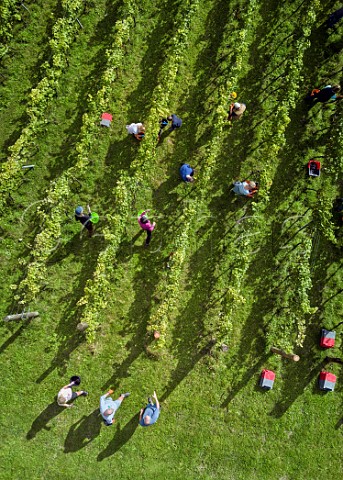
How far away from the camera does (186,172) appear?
10.4 meters

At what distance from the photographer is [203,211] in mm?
10852

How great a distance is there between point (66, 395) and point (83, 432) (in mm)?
1498

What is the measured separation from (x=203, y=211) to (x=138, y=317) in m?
3.91

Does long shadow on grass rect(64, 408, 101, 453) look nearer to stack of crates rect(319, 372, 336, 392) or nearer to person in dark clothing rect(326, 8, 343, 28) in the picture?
stack of crates rect(319, 372, 336, 392)

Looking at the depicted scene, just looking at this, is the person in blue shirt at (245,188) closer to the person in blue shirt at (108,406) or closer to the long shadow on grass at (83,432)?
the person in blue shirt at (108,406)

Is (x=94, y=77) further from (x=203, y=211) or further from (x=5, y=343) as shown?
(x=5, y=343)

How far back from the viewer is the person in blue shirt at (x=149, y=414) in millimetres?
9594

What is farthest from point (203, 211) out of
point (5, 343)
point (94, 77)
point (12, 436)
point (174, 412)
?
point (12, 436)

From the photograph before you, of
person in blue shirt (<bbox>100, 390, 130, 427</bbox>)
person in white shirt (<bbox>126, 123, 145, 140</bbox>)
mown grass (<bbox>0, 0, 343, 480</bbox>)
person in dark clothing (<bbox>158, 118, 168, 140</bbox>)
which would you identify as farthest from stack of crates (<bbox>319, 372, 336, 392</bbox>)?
person in white shirt (<bbox>126, 123, 145, 140</bbox>)

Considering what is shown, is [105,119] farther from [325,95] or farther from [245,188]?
[325,95]

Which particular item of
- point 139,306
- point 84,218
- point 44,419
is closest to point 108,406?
point 44,419

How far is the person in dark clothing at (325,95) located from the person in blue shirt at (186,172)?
473 cm

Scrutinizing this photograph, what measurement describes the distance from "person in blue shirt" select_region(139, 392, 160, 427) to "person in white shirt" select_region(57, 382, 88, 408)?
5.97 ft

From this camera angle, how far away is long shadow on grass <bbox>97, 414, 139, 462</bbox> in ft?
33.4
